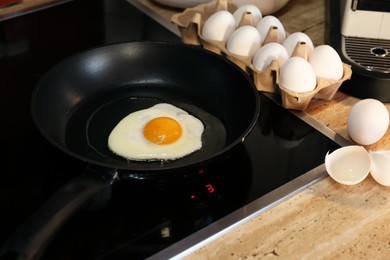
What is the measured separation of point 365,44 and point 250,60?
0.25 m

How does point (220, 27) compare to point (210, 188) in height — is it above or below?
above

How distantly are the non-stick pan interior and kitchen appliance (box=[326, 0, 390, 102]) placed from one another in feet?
0.75

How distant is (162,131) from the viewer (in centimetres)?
93

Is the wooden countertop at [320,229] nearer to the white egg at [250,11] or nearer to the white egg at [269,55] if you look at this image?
the white egg at [269,55]

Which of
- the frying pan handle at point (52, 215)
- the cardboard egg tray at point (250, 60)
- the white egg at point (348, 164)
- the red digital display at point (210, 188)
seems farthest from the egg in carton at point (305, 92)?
the frying pan handle at point (52, 215)

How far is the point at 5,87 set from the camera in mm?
1110

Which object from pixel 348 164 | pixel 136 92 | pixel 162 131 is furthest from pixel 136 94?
pixel 348 164

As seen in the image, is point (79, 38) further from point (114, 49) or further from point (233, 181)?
point (233, 181)

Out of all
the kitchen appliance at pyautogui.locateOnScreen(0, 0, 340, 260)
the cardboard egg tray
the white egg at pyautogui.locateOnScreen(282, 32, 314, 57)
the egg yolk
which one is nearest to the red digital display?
the kitchen appliance at pyautogui.locateOnScreen(0, 0, 340, 260)

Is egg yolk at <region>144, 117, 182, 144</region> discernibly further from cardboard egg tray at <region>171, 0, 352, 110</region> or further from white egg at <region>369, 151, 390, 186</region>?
white egg at <region>369, 151, 390, 186</region>

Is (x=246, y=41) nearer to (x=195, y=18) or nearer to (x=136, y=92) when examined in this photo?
(x=195, y=18)

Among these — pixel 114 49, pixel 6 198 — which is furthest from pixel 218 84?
pixel 6 198

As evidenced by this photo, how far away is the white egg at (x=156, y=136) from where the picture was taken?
2.99 ft

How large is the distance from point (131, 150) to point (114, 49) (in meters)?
0.27
